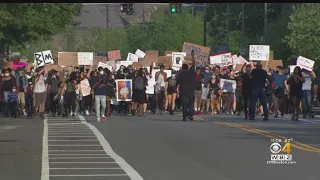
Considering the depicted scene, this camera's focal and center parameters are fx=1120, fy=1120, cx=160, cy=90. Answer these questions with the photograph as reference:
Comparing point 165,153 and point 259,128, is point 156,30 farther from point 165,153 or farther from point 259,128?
point 165,153

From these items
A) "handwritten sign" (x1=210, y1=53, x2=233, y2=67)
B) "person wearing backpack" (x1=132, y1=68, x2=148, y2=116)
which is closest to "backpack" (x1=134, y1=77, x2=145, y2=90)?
"person wearing backpack" (x1=132, y1=68, x2=148, y2=116)

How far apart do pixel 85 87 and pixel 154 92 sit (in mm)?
3109

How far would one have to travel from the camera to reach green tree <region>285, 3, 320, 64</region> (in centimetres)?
5631

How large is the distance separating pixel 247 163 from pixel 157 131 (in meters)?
8.60

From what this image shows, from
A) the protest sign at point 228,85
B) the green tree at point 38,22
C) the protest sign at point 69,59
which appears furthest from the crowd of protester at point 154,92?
the green tree at point 38,22

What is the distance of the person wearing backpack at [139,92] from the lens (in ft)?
120

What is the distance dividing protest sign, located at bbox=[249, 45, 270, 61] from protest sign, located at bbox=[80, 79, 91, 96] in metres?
9.27

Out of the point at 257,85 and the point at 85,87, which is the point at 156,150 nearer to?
the point at 257,85

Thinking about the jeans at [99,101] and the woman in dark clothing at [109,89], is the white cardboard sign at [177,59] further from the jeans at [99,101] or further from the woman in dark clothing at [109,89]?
the jeans at [99,101]

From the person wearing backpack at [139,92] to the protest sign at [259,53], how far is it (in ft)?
31.4

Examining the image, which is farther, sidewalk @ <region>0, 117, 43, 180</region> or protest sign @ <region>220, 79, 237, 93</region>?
protest sign @ <region>220, 79, 237, 93</region>

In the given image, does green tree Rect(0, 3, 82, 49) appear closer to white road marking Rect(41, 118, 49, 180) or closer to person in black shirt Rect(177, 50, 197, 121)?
person in black shirt Rect(177, 50, 197, 121)

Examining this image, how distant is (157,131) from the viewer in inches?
1046

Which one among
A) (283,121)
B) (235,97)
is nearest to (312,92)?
(235,97)
